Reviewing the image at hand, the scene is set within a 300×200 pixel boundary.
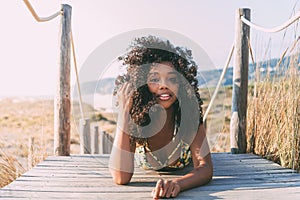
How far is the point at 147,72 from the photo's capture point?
2.09 m

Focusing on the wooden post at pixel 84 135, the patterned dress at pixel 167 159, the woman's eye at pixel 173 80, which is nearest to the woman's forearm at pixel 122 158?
the patterned dress at pixel 167 159

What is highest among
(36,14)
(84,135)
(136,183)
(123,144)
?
(36,14)

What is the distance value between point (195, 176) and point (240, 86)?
4.47ft

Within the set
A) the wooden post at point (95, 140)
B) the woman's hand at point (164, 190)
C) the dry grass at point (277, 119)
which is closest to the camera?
the woman's hand at point (164, 190)

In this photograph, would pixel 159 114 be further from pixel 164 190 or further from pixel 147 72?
pixel 164 190

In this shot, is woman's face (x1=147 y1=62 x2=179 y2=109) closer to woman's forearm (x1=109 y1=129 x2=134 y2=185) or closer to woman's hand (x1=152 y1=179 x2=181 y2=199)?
woman's forearm (x1=109 y1=129 x2=134 y2=185)

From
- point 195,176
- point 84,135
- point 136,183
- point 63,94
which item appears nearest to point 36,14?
point 63,94

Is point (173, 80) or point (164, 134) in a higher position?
point (173, 80)

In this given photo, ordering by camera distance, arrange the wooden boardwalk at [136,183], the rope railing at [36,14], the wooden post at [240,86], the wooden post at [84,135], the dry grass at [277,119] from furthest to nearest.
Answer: the wooden post at [84,135]
the wooden post at [240,86]
the rope railing at [36,14]
the dry grass at [277,119]
the wooden boardwalk at [136,183]

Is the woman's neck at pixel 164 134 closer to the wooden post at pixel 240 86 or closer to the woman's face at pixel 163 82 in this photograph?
the woman's face at pixel 163 82

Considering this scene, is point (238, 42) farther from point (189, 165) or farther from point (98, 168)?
point (98, 168)

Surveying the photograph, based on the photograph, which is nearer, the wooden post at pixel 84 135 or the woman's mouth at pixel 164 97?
the woman's mouth at pixel 164 97

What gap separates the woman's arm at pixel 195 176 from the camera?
1.80m

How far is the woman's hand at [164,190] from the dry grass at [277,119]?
111 cm
